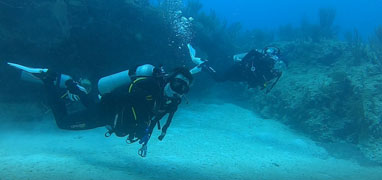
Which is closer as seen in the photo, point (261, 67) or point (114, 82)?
point (114, 82)

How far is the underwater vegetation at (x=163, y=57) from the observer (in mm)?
6691

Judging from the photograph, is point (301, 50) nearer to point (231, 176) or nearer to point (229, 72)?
point (229, 72)

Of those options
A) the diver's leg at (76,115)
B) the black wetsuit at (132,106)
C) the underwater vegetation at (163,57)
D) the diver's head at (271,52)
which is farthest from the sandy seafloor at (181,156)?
the diver's head at (271,52)

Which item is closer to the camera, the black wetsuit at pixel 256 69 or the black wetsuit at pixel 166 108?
the black wetsuit at pixel 166 108

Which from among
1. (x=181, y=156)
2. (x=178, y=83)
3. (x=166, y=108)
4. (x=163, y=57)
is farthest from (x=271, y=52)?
(x=163, y=57)

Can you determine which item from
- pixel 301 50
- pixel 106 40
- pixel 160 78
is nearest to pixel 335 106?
pixel 301 50

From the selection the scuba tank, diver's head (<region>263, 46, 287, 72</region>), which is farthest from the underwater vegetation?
the scuba tank

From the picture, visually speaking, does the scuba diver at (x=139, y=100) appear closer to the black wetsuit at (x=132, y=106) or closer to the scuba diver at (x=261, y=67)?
the black wetsuit at (x=132, y=106)

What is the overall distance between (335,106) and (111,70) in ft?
23.9

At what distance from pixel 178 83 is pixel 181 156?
197 cm

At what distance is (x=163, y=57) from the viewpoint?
9.55 m

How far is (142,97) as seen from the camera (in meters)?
3.78

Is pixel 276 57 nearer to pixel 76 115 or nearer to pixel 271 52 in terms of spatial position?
pixel 271 52

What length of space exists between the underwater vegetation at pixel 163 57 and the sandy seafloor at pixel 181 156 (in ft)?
3.86
